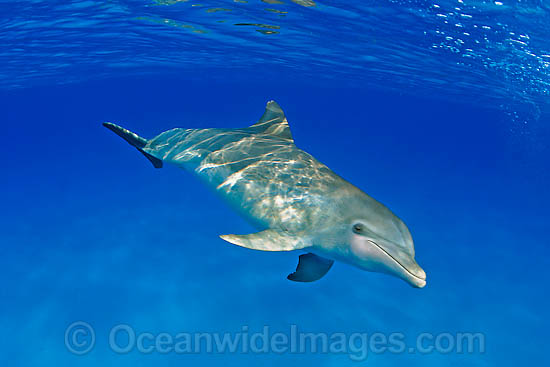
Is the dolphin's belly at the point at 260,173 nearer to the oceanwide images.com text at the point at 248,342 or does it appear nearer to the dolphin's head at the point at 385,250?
the dolphin's head at the point at 385,250

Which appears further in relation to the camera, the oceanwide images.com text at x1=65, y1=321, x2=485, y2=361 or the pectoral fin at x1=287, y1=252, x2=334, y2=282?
the oceanwide images.com text at x1=65, y1=321, x2=485, y2=361

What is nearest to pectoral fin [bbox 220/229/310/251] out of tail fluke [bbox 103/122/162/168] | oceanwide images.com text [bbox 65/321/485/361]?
tail fluke [bbox 103/122/162/168]

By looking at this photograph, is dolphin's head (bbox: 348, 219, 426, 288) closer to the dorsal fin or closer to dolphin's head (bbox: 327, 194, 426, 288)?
dolphin's head (bbox: 327, 194, 426, 288)

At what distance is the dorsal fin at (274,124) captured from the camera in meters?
6.41

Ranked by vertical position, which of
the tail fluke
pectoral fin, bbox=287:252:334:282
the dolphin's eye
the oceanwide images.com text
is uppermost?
the tail fluke

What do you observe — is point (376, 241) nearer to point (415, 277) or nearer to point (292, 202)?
point (415, 277)

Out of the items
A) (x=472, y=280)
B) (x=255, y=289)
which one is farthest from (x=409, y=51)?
(x=255, y=289)

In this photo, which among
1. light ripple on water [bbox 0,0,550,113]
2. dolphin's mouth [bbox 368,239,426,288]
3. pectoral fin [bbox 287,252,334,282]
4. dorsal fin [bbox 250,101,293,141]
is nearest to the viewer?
dolphin's mouth [bbox 368,239,426,288]

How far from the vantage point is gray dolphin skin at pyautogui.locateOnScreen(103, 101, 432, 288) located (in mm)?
3918

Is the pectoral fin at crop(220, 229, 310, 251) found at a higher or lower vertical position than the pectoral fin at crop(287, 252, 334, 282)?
higher

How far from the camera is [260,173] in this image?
5293 mm

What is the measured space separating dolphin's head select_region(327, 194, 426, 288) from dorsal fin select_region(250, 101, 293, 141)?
2.49m

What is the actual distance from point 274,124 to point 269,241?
2.92 meters

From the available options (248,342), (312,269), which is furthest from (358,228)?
(248,342)
